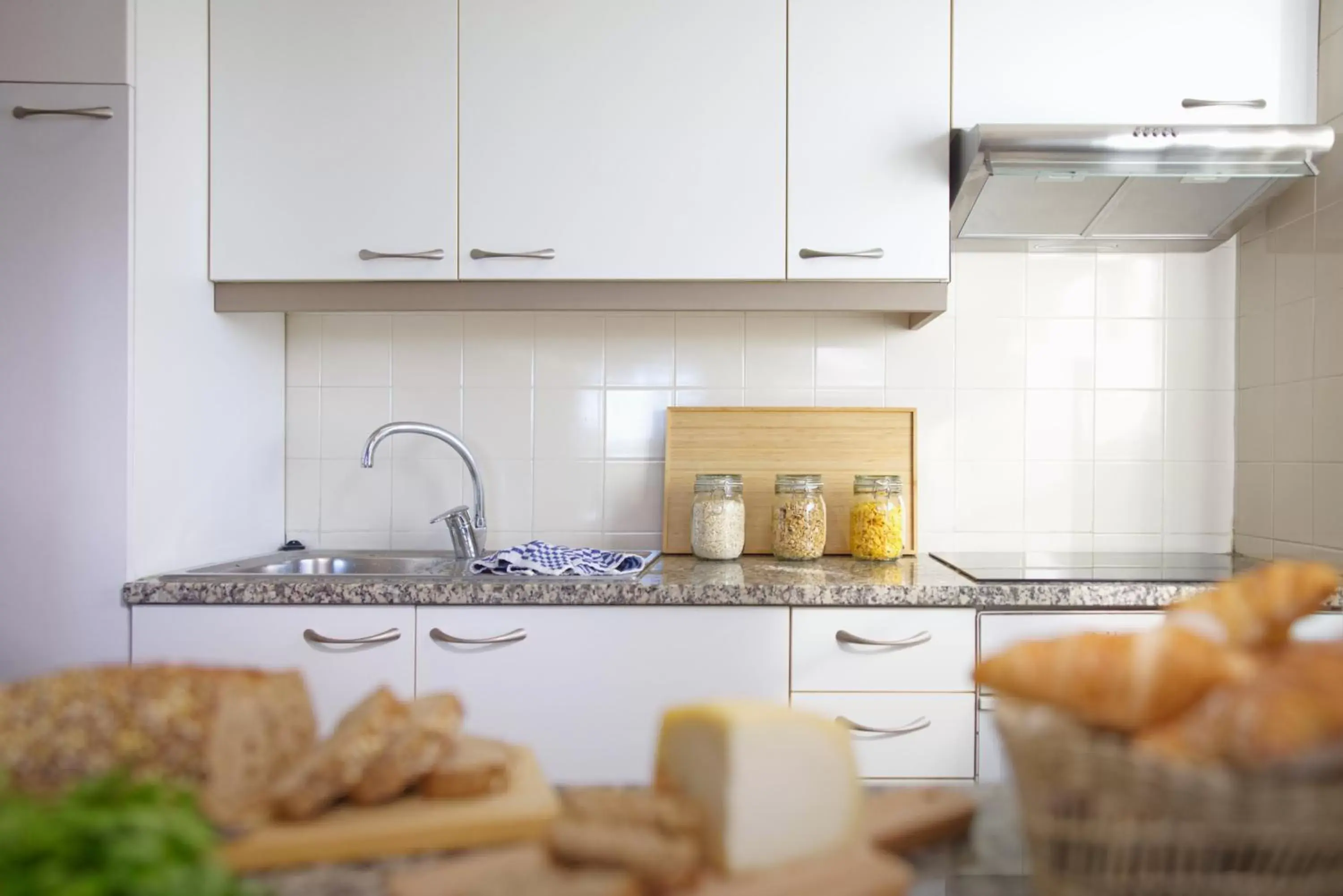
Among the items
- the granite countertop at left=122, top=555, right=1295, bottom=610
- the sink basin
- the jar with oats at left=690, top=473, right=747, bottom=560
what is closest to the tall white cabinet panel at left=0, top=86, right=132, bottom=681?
the granite countertop at left=122, top=555, right=1295, bottom=610

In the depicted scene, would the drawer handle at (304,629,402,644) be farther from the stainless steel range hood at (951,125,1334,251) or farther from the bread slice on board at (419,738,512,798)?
the stainless steel range hood at (951,125,1334,251)

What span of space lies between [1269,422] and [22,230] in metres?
2.65

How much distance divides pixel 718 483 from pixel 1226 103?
132cm

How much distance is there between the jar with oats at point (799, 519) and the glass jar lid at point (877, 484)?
0.10 m

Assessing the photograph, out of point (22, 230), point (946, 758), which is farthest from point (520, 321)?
point (946, 758)

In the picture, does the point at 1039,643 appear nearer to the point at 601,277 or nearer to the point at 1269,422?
the point at 601,277

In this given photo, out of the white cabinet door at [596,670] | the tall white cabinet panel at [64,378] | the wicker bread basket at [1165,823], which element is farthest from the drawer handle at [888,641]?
the tall white cabinet panel at [64,378]

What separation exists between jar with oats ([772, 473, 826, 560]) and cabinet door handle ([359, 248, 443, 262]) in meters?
0.91

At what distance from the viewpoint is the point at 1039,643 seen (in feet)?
1.90

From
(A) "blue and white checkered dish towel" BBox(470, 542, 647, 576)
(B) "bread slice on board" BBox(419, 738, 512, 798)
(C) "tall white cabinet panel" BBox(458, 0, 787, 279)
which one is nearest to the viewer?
(B) "bread slice on board" BBox(419, 738, 512, 798)

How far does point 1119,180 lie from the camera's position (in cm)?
200

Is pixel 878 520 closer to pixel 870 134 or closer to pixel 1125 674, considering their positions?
pixel 870 134

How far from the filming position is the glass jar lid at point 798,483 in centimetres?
213

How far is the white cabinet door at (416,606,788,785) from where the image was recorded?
1750 mm
